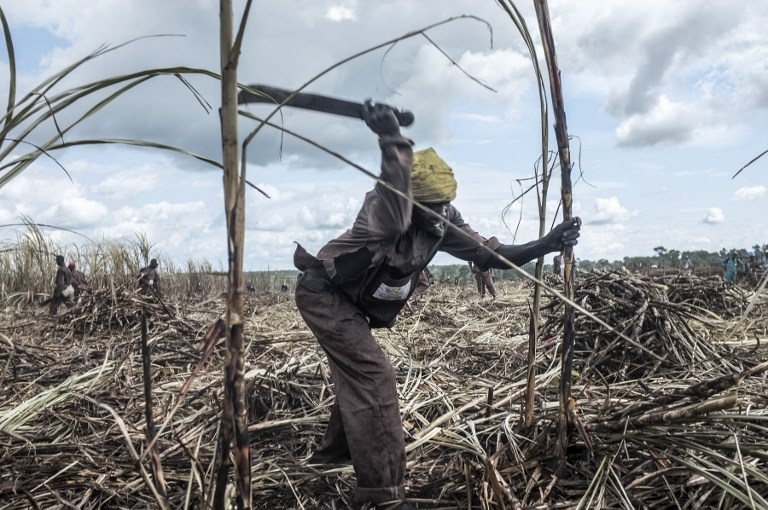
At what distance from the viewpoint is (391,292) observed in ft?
8.91

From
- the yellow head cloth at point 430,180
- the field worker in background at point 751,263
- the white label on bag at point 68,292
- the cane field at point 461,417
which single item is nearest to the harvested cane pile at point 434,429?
the cane field at point 461,417

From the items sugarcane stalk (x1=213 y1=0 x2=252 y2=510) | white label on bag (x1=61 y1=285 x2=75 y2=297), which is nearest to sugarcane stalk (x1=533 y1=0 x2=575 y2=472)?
sugarcane stalk (x1=213 y1=0 x2=252 y2=510)

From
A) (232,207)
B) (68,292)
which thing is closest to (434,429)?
(232,207)

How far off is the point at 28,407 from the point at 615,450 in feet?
10.1

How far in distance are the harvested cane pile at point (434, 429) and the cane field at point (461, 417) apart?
10 millimetres

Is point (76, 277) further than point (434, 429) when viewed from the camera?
Yes

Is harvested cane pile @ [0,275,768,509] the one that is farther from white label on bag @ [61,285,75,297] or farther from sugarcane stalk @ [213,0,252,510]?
white label on bag @ [61,285,75,297]

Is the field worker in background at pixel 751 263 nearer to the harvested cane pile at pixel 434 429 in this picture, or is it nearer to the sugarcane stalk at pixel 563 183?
the harvested cane pile at pixel 434 429

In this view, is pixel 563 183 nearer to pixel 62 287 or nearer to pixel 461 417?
pixel 461 417

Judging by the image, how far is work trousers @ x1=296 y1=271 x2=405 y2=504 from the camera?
8.05ft

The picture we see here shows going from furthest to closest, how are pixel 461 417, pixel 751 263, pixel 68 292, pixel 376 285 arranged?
pixel 751 263, pixel 68 292, pixel 461 417, pixel 376 285

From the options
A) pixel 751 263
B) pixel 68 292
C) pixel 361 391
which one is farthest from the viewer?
pixel 751 263

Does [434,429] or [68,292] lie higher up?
[68,292]

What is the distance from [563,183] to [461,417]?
1.47m
